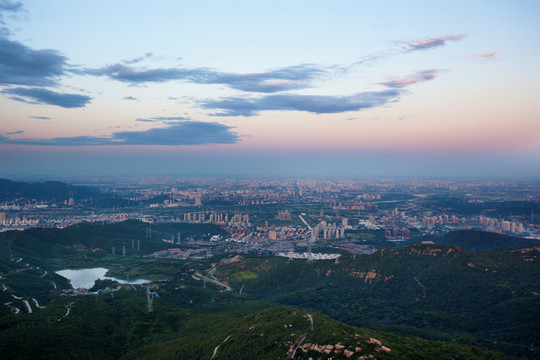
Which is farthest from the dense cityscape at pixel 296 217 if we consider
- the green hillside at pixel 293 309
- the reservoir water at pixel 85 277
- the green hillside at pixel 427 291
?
the green hillside at pixel 427 291

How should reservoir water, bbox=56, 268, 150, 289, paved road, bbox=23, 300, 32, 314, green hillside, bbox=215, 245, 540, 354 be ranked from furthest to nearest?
reservoir water, bbox=56, 268, 150, 289 → paved road, bbox=23, 300, 32, 314 → green hillside, bbox=215, 245, 540, 354

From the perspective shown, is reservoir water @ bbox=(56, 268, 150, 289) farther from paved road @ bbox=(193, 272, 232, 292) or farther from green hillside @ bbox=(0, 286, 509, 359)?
green hillside @ bbox=(0, 286, 509, 359)

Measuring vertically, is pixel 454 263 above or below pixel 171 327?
above

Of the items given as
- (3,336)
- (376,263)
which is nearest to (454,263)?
(376,263)

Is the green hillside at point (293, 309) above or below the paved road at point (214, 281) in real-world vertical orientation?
above

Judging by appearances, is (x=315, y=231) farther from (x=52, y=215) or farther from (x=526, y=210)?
(x=52, y=215)

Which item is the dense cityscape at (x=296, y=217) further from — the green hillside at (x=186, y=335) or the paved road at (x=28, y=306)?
the green hillside at (x=186, y=335)

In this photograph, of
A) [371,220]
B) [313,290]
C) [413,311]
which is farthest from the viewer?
[371,220]

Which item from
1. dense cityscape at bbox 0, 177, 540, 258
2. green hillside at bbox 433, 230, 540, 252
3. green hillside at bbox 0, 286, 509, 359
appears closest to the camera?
green hillside at bbox 0, 286, 509, 359

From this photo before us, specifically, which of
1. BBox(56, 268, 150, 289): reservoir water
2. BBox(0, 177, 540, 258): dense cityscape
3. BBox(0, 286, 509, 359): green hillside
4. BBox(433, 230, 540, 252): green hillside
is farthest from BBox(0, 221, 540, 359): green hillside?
BBox(433, 230, 540, 252): green hillside
